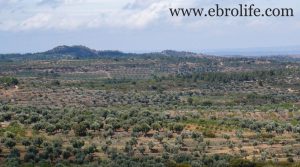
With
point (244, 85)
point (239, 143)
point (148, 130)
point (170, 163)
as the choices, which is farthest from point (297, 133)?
point (244, 85)

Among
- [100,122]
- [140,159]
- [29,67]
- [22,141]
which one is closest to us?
[140,159]

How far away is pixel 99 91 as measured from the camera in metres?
125

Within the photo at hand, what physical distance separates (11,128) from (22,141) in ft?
39.9

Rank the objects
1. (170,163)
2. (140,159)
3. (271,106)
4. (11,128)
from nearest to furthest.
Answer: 1. (170,163)
2. (140,159)
3. (11,128)
4. (271,106)

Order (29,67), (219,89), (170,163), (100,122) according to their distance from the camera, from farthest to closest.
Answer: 1. (29,67)
2. (219,89)
3. (100,122)
4. (170,163)

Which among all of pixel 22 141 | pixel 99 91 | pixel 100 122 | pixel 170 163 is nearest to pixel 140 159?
pixel 170 163

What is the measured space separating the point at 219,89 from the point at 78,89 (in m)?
35.9

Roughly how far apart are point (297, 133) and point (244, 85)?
70641mm

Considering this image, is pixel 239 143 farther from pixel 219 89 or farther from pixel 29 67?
pixel 29 67

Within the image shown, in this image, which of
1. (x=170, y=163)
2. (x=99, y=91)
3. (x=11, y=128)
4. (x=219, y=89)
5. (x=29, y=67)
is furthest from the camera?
(x=29, y=67)

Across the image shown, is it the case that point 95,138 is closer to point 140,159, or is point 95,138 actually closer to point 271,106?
point 140,159

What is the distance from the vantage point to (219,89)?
137625 millimetres

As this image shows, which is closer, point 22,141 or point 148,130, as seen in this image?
point 22,141

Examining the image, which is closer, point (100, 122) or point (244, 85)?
point (100, 122)
